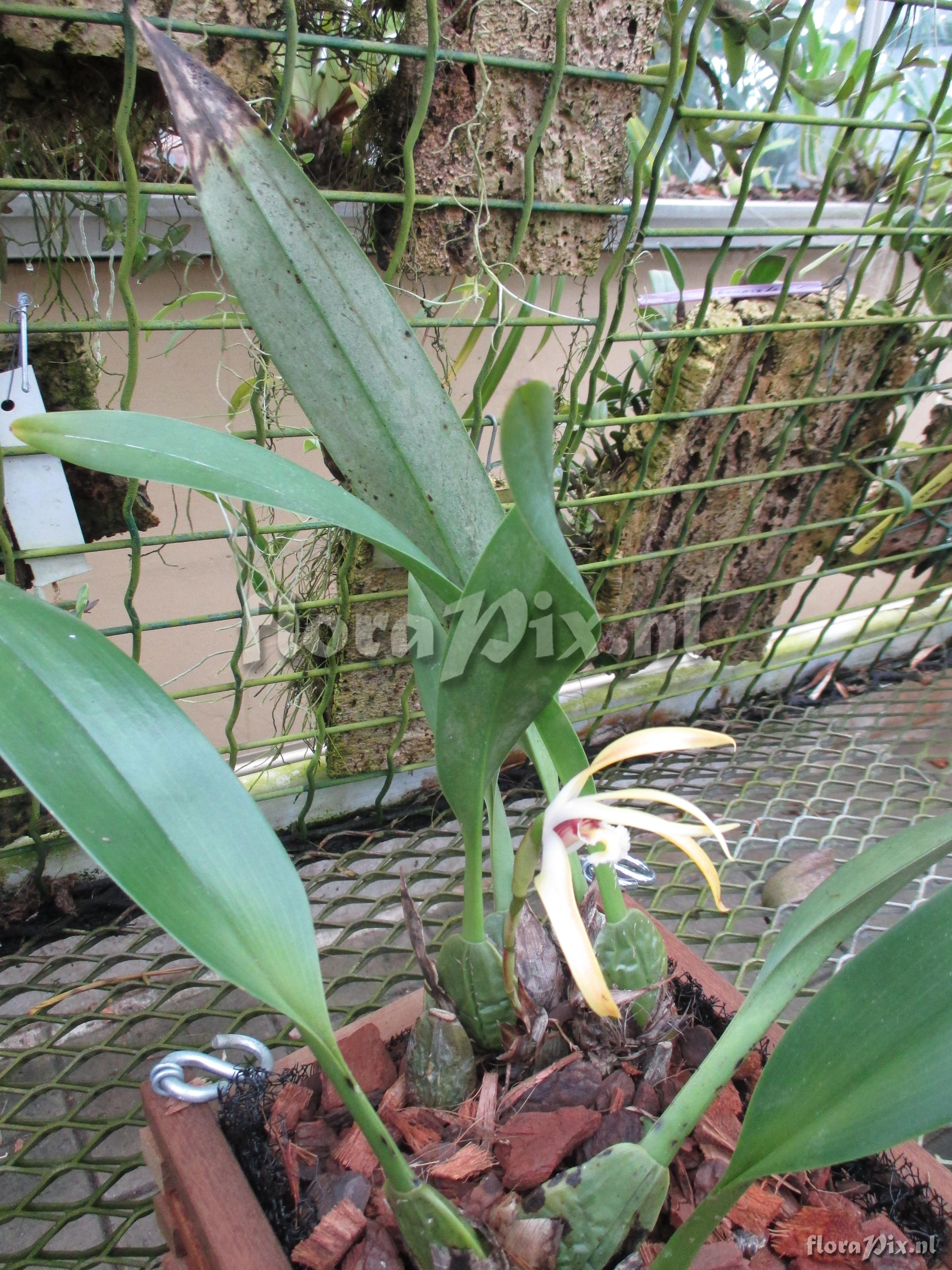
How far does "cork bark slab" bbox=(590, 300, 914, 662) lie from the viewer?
706 millimetres

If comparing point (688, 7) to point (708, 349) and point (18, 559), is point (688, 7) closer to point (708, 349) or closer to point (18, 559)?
point (708, 349)

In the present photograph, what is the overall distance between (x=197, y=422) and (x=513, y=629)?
2.36 feet

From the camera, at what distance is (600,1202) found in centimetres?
27

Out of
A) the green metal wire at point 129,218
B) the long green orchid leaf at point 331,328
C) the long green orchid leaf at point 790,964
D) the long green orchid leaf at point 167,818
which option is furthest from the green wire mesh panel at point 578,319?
the long green orchid leaf at point 790,964

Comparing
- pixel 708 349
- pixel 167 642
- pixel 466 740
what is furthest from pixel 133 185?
pixel 167 642

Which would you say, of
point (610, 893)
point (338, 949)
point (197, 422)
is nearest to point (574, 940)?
point (610, 893)

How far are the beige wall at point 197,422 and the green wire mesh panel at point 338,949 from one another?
20 centimetres

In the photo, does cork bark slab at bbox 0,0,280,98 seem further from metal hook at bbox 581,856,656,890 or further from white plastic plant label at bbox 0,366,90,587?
metal hook at bbox 581,856,656,890

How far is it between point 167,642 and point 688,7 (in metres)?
0.82

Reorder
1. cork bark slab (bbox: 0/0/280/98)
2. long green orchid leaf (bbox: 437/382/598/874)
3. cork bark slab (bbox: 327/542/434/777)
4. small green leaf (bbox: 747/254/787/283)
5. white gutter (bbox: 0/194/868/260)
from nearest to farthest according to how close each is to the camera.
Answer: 1. long green orchid leaf (bbox: 437/382/598/874)
2. cork bark slab (bbox: 0/0/280/98)
3. white gutter (bbox: 0/194/868/260)
4. cork bark slab (bbox: 327/542/434/777)
5. small green leaf (bbox: 747/254/787/283)

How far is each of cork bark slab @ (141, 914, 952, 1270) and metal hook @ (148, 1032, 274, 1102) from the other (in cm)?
1

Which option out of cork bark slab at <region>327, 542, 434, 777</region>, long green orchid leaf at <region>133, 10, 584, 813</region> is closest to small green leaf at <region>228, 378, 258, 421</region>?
cork bark slab at <region>327, 542, 434, 777</region>

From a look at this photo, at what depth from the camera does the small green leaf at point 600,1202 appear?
271 millimetres

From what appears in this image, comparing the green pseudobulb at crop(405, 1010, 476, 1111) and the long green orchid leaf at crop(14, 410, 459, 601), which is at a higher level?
the long green orchid leaf at crop(14, 410, 459, 601)
